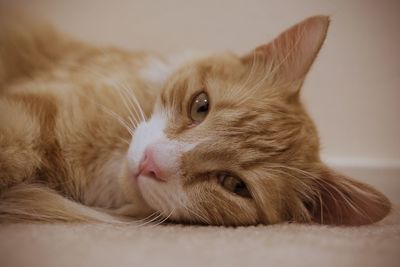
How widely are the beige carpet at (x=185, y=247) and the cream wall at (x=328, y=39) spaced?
42 cm

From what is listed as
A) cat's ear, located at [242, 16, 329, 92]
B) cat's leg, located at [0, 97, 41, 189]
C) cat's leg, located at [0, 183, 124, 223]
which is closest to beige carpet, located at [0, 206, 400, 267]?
cat's leg, located at [0, 183, 124, 223]

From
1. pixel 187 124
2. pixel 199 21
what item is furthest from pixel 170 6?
pixel 187 124

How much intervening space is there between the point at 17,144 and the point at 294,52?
820 mm

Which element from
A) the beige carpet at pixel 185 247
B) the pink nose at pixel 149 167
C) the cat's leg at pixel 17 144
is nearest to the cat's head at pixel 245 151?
the pink nose at pixel 149 167

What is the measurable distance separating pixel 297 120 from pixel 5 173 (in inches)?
32.0

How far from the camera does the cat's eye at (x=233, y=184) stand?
1.06 meters

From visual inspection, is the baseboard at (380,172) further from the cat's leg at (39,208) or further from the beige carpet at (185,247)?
the cat's leg at (39,208)

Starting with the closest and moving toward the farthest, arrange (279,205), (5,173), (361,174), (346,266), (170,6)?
(346,266) < (5,173) < (279,205) < (170,6) < (361,174)

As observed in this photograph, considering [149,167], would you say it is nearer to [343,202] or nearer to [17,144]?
[17,144]

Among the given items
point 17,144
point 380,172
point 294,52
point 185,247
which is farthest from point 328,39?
point 17,144

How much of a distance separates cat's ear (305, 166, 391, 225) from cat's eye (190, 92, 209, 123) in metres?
0.37

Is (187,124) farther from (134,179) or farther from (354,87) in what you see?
(354,87)

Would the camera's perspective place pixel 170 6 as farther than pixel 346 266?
Yes

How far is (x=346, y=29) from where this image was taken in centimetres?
113
